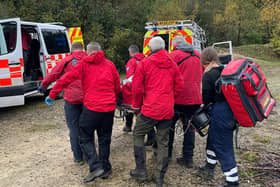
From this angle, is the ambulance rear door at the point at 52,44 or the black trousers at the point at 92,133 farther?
the ambulance rear door at the point at 52,44

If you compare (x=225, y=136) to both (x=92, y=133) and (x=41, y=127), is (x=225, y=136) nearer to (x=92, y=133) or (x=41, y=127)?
(x=92, y=133)

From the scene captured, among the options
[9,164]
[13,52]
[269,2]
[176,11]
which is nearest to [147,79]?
[9,164]

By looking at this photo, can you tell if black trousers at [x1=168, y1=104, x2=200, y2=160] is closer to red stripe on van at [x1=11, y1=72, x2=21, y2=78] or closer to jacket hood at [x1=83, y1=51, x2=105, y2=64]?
jacket hood at [x1=83, y1=51, x2=105, y2=64]

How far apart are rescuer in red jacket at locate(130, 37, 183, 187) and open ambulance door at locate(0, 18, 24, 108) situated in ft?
12.2

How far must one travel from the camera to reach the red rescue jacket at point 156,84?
321 cm

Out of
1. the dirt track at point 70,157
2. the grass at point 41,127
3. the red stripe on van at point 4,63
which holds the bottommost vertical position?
the dirt track at point 70,157

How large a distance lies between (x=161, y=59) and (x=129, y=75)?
5.33 ft

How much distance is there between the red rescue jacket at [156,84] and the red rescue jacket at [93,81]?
40 cm

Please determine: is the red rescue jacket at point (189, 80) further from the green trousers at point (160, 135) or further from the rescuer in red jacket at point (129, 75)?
the rescuer in red jacket at point (129, 75)

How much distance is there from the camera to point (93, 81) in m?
3.38

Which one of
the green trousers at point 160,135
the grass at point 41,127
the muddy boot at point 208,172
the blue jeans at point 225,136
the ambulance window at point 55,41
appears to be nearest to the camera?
the blue jeans at point 225,136

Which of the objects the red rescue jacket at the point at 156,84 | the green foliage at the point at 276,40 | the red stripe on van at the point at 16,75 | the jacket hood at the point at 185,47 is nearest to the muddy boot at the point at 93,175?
the red rescue jacket at the point at 156,84

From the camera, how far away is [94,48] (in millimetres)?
3508

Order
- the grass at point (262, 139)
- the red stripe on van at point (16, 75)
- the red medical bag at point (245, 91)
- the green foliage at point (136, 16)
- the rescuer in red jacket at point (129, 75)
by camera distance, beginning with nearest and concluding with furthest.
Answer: the red medical bag at point (245, 91), the rescuer in red jacket at point (129, 75), the grass at point (262, 139), the red stripe on van at point (16, 75), the green foliage at point (136, 16)
